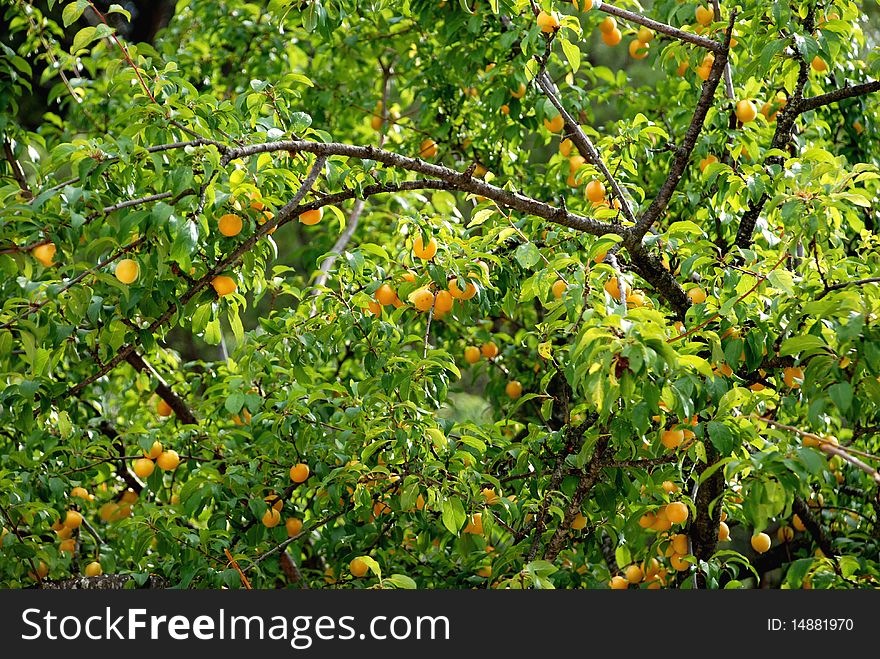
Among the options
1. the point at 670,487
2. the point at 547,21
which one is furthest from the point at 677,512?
the point at 547,21

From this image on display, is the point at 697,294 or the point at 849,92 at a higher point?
the point at 849,92

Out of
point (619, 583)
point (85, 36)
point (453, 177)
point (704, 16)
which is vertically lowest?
point (619, 583)

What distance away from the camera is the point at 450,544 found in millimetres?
2877

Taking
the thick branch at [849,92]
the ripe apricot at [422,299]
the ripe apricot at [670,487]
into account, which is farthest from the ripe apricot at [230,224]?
the thick branch at [849,92]

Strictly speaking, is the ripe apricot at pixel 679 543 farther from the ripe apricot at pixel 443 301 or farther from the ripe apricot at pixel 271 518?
the ripe apricot at pixel 271 518

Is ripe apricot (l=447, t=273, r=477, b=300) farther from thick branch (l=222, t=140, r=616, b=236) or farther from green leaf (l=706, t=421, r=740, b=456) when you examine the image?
green leaf (l=706, t=421, r=740, b=456)

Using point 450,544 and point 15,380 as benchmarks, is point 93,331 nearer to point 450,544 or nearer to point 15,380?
point 15,380

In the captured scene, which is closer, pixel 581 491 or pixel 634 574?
pixel 581 491

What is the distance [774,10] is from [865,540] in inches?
63.9

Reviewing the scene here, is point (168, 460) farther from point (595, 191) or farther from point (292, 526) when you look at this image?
point (595, 191)

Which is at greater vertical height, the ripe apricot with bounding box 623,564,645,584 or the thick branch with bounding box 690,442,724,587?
the thick branch with bounding box 690,442,724,587

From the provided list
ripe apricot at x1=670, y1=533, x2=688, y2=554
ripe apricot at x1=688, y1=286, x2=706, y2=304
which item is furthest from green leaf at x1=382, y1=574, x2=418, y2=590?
ripe apricot at x1=688, y1=286, x2=706, y2=304

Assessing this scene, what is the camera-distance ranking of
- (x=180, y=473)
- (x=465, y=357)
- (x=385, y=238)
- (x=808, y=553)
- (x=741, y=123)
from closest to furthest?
(x=741, y=123)
(x=808, y=553)
(x=180, y=473)
(x=465, y=357)
(x=385, y=238)

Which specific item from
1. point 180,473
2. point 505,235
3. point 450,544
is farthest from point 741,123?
point 180,473
